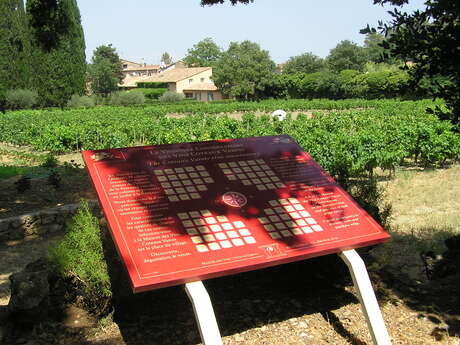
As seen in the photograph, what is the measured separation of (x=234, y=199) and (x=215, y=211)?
315 mm

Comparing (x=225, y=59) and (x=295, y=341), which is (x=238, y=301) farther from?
(x=225, y=59)

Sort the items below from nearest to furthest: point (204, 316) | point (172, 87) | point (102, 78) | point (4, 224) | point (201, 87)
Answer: point (204, 316)
point (4, 224)
point (102, 78)
point (201, 87)
point (172, 87)

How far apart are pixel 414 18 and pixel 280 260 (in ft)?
9.40

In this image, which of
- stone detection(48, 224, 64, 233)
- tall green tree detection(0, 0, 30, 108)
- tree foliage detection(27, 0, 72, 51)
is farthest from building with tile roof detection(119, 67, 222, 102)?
stone detection(48, 224, 64, 233)

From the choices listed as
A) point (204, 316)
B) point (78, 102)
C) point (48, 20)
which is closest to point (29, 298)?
point (204, 316)

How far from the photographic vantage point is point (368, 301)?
14.6 feet

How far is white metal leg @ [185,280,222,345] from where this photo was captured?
3.79 metres

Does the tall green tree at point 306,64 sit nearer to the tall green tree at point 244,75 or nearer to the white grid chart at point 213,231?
the tall green tree at point 244,75

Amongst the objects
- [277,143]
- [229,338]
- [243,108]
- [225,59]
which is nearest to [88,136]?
[277,143]

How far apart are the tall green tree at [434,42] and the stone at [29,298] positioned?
4.14m

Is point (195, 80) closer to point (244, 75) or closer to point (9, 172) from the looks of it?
point (244, 75)

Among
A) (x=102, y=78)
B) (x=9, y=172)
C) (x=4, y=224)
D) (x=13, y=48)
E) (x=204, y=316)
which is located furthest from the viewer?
(x=102, y=78)

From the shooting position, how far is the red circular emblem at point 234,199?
488cm

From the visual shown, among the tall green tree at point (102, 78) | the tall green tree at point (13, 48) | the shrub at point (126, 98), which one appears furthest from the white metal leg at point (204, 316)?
the tall green tree at point (102, 78)
